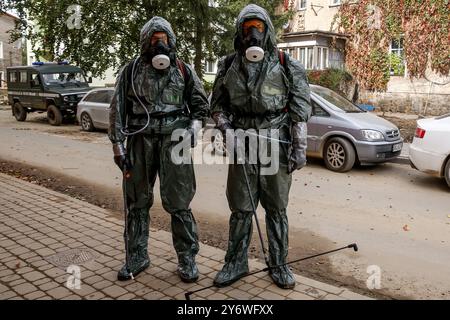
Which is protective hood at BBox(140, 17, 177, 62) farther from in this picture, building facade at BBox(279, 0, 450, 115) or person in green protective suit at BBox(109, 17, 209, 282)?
building facade at BBox(279, 0, 450, 115)

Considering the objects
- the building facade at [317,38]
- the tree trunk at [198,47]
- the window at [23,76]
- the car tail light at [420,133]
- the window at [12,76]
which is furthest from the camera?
the building facade at [317,38]

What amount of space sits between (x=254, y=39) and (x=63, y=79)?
16.4 metres

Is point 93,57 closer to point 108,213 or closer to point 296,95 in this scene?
point 108,213

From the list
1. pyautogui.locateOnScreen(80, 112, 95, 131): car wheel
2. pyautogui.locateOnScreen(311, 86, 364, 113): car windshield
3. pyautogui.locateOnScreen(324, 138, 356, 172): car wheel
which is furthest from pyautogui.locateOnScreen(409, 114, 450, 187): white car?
pyautogui.locateOnScreen(80, 112, 95, 131): car wheel

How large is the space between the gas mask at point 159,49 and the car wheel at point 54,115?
14620 millimetres

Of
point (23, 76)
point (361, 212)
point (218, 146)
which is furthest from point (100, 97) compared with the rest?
point (361, 212)

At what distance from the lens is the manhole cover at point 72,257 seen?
4.31m

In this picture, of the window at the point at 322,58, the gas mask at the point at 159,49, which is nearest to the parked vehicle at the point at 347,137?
the gas mask at the point at 159,49

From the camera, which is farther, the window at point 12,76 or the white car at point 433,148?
the window at point 12,76

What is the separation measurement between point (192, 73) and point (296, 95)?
912 mm

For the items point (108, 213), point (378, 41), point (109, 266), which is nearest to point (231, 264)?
point (109, 266)

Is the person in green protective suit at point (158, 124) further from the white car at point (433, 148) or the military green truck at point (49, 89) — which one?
the military green truck at point (49, 89)

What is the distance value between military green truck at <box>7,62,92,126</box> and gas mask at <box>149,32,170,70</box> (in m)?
14.6

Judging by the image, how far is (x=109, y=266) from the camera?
4266 mm
